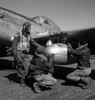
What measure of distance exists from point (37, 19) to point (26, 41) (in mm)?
4901

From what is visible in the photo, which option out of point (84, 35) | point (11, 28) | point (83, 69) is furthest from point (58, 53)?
point (11, 28)

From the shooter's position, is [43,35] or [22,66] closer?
[22,66]

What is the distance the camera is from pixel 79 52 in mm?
3664

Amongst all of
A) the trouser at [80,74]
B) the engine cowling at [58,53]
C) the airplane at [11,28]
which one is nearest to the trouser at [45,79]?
the trouser at [80,74]

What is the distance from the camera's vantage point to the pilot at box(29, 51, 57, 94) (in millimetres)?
3234

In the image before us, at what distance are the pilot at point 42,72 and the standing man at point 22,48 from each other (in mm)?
452

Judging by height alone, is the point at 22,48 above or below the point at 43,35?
below

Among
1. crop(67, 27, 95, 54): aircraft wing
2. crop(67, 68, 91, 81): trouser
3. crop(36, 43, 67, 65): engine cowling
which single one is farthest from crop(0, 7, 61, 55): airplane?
crop(67, 68, 91, 81): trouser

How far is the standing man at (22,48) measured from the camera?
12.3ft

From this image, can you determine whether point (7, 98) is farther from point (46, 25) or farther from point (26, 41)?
point (46, 25)

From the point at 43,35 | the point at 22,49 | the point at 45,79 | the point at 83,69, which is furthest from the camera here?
the point at 43,35

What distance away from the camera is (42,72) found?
10.9ft

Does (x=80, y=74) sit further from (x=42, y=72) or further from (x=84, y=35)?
(x=84, y=35)

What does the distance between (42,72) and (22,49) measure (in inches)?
38.4
